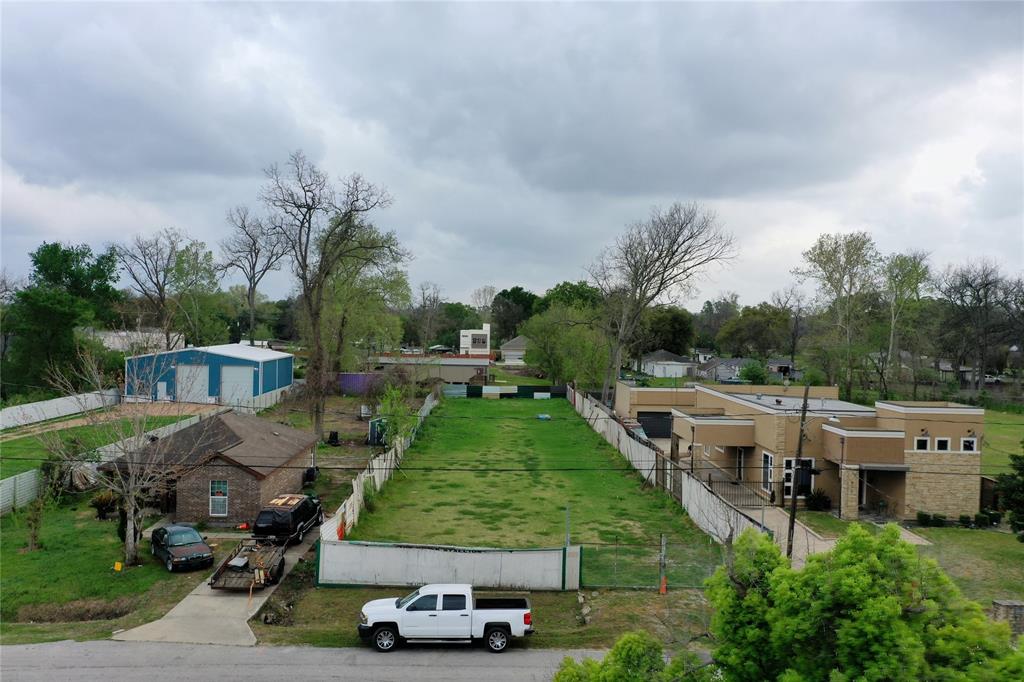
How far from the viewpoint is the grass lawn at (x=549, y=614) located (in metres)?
15.5

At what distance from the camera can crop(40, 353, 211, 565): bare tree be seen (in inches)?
774

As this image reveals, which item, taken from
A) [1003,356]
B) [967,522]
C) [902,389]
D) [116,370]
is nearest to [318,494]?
[967,522]

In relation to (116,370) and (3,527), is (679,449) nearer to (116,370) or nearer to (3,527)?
(3,527)

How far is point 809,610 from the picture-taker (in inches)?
276

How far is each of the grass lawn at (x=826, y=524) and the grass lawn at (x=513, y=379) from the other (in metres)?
54.2

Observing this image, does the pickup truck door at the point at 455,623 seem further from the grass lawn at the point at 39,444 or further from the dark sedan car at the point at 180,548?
the grass lawn at the point at 39,444

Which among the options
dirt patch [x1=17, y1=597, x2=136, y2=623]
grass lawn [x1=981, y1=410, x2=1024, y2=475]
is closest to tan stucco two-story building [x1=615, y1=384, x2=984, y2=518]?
grass lawn [x1=981, y1=410, x2=1024, y2=475]

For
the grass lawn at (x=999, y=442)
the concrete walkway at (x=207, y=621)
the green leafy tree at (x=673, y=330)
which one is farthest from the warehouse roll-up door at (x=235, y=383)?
the green leafy tree at (x=673, y=330)

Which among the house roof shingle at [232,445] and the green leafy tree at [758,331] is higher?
the green leafy tree at [758,331]

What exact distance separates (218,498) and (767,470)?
21.8 metres

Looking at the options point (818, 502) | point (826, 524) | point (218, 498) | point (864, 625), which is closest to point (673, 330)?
point (818, 502)

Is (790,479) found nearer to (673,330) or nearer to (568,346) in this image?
(568,346)

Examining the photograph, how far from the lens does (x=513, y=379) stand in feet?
288

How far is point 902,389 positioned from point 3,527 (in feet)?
236
